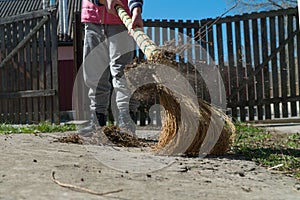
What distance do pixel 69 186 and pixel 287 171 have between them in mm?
1425

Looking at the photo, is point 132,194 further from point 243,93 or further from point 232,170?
point 243,93

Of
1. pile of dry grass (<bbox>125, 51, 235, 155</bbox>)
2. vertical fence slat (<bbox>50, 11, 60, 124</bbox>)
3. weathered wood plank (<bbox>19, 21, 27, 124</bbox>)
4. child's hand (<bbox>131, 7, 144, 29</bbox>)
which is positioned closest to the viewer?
pile of dry grass (<bbox>125, 51, 235, 155</bbox>)

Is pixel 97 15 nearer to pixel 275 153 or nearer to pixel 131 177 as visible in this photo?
pixel 275 153

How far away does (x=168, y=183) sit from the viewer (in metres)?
2.21

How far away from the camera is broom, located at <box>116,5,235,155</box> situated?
10.1 ft

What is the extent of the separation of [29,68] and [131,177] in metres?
5.72

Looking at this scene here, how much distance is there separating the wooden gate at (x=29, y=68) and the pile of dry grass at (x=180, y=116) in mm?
4378

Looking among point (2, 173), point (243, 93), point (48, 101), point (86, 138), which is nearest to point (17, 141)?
point (86, 138)

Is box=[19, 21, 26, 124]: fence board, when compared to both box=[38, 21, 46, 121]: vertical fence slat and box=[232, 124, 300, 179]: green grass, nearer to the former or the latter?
box=[38, 21, 46, 121]: vertical fence slat

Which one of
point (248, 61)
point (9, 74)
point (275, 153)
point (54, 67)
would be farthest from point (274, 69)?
point (9, 74)

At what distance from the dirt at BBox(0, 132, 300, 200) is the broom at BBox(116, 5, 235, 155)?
0.44 feet

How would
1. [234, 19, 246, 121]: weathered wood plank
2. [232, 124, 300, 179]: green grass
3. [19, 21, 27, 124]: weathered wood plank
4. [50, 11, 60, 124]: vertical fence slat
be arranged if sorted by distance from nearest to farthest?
1. [232, 124, 300, 179]: green grass
2. [50, 11, 60, 124]: vertical fence slat
3. [234, 19, 246, 121]: weathered wood plank
4. [19, 21, 27, 124]: weathered wood plank

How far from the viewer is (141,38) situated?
3.39m

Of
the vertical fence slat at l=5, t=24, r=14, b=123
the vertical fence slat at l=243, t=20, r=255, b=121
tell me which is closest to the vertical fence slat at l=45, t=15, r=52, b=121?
the vertical fence slat at l=5, t=24, r=14, b=123
